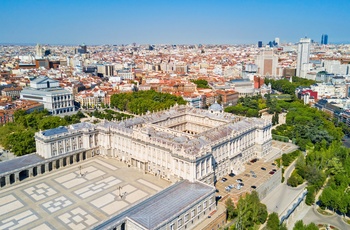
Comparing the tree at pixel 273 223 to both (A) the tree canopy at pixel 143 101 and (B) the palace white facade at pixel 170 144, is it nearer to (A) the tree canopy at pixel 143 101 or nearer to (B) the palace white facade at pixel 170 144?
(B) the palace white facade at pixel 170 144

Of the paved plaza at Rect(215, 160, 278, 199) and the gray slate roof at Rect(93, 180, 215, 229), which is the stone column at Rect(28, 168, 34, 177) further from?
the paved plaza at Rect(215, 160, 278, 199)

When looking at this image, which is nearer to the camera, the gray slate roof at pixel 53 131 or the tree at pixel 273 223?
the tree at pixel 273 223

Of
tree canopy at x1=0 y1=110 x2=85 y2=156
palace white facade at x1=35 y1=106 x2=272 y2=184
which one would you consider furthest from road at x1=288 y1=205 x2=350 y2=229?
→ tree canopy at x1=0 y1=110 x2=85 y2=156

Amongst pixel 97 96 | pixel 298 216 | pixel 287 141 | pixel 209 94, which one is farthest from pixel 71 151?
pixel 209 94

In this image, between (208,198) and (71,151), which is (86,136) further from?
(208,198)

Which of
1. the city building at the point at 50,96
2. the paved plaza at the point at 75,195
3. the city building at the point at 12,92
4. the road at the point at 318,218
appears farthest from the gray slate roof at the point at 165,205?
the city building at the point at 12,92

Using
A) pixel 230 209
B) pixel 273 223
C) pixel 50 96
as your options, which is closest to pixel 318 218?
pixel 273 223

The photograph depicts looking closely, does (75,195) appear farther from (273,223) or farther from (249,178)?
(273,223)
